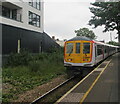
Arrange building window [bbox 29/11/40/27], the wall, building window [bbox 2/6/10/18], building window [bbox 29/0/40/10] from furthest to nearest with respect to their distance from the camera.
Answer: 1. building window [bbox 29/0/40/10]
2. building window [bbox 29/11/40/27]
3. building window [bbox 2/6/10/18]
4. the wall

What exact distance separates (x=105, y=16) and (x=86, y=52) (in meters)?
16.7

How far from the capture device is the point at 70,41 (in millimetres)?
13523

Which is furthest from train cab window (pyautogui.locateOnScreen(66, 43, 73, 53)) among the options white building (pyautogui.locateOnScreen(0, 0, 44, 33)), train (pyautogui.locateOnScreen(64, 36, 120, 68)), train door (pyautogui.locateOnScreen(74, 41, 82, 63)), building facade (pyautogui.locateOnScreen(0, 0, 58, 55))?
white building (pyautogui.locateOnScreen(0, 0, 44, 33))

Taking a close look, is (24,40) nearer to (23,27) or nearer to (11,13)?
(23,27)

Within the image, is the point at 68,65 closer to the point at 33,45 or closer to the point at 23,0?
the point at 33,45

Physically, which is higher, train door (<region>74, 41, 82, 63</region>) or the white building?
the white building

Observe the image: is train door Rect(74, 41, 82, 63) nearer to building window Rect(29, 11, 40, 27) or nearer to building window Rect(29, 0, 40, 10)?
building window Rect(29, 11, 40, 27)

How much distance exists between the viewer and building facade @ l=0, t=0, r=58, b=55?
18469 millimetres

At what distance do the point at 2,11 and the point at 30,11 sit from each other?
14.6ft

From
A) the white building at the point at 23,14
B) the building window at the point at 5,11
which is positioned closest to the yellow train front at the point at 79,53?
the white building at the point at 23,14

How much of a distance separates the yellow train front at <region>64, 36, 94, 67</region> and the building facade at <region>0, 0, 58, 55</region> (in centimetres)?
768

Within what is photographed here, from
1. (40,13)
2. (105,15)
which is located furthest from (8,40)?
(105,15)

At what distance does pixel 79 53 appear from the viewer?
42.7 ft

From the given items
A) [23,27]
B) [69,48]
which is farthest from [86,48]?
[23,27]
